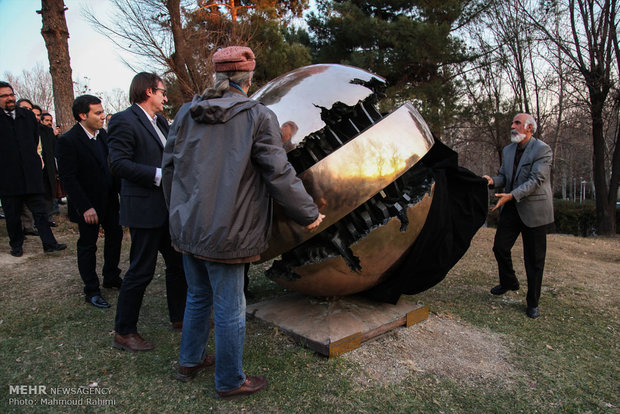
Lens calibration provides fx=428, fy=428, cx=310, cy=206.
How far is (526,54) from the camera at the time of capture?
59.0 ft

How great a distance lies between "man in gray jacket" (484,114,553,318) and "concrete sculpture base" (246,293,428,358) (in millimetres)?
1333

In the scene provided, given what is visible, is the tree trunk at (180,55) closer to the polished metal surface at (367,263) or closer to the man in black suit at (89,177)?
the man in black suit at (89,177)

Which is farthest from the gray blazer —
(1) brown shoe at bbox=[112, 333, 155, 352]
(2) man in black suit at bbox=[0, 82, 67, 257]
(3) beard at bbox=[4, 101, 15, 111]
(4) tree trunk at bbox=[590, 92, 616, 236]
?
(4) tree trunk at bbox=[590, 92, 616, 236]

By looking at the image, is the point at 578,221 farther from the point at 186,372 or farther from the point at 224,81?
the point at 224,81

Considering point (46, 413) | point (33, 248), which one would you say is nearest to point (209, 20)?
point (33, 248)

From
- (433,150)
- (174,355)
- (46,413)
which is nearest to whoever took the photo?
(46,413)

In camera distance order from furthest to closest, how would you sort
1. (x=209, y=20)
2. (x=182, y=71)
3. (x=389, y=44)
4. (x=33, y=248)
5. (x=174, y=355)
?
(x=389, y=44)
(x=209, y=20)
(x=182, y=71)
(x=33, y=248)
(x=174, y=355)

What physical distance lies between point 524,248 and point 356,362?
2438mm

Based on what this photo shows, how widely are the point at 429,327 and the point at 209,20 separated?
13.3m

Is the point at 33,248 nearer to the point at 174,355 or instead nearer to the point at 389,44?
the point at 174,355

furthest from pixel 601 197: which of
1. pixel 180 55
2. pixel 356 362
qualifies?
pixel 356 362

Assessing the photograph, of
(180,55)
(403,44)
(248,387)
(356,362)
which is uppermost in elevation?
(403,44)

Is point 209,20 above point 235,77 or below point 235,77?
above

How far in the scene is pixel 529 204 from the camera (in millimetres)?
4449
